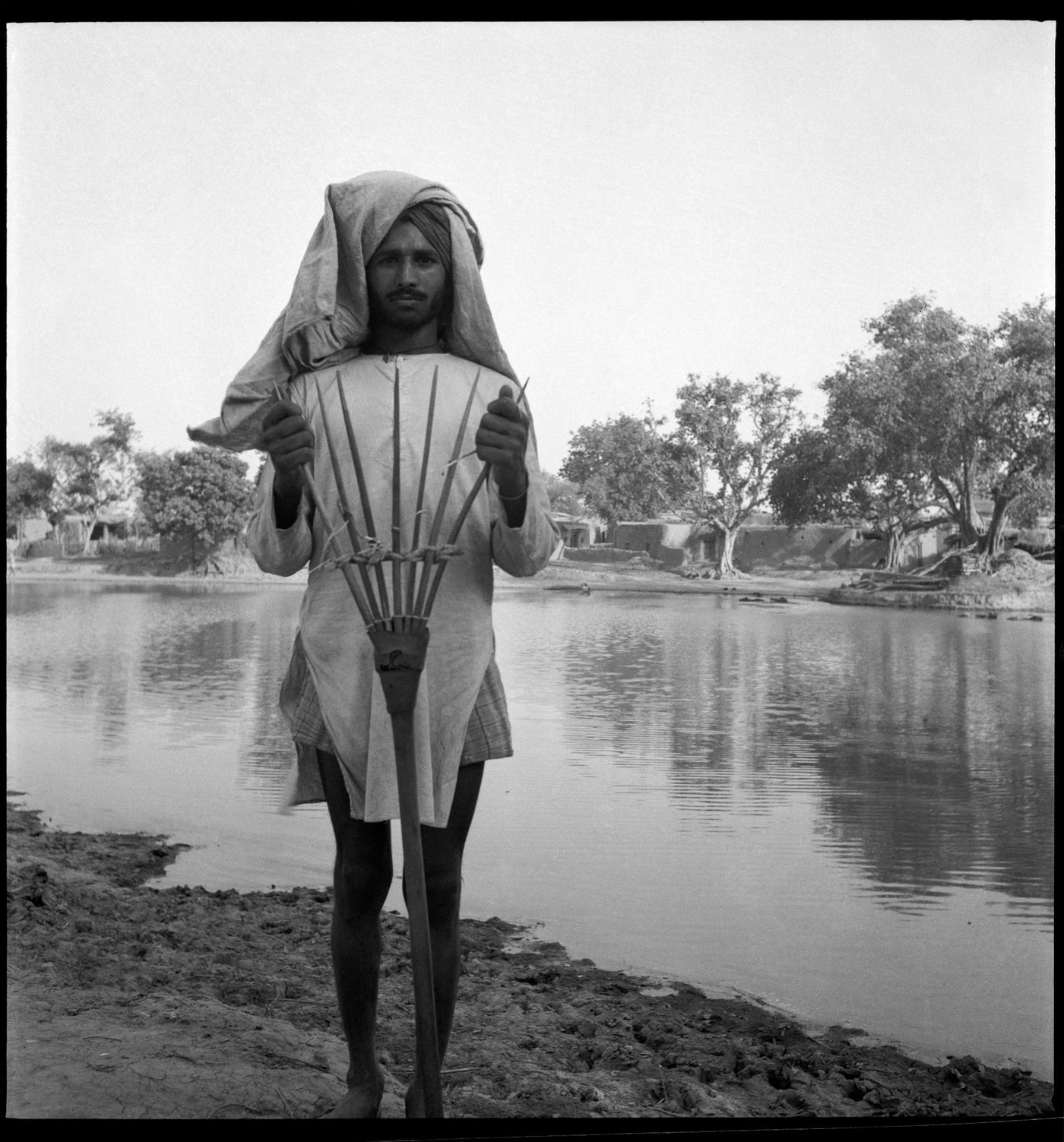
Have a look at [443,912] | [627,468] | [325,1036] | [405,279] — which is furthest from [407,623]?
[627,468]

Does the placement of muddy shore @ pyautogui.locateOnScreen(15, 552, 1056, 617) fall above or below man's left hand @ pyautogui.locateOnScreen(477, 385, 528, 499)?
A: below

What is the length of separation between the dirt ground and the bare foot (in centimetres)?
22

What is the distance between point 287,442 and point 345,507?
130 millimetres

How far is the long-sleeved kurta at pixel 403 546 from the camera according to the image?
193 cm

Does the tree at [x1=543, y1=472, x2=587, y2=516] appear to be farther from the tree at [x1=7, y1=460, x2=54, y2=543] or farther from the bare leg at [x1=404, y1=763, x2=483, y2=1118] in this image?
the bare leg at [x1=404, y1=763, x2=483, y2=1118]

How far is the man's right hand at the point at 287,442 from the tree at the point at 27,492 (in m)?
14.2

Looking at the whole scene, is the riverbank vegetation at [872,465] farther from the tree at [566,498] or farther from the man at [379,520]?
the man at [379,520]

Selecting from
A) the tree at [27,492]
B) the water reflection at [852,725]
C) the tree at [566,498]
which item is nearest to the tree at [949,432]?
the water reflection at [852,725]

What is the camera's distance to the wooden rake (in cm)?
177

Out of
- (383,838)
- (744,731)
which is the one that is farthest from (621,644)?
(383,838)

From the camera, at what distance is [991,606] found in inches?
605

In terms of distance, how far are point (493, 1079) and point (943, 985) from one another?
231 centimetres

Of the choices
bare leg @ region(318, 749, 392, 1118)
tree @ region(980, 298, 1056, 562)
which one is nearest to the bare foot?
bare leg @ region(318, 749, 392, 1118)
